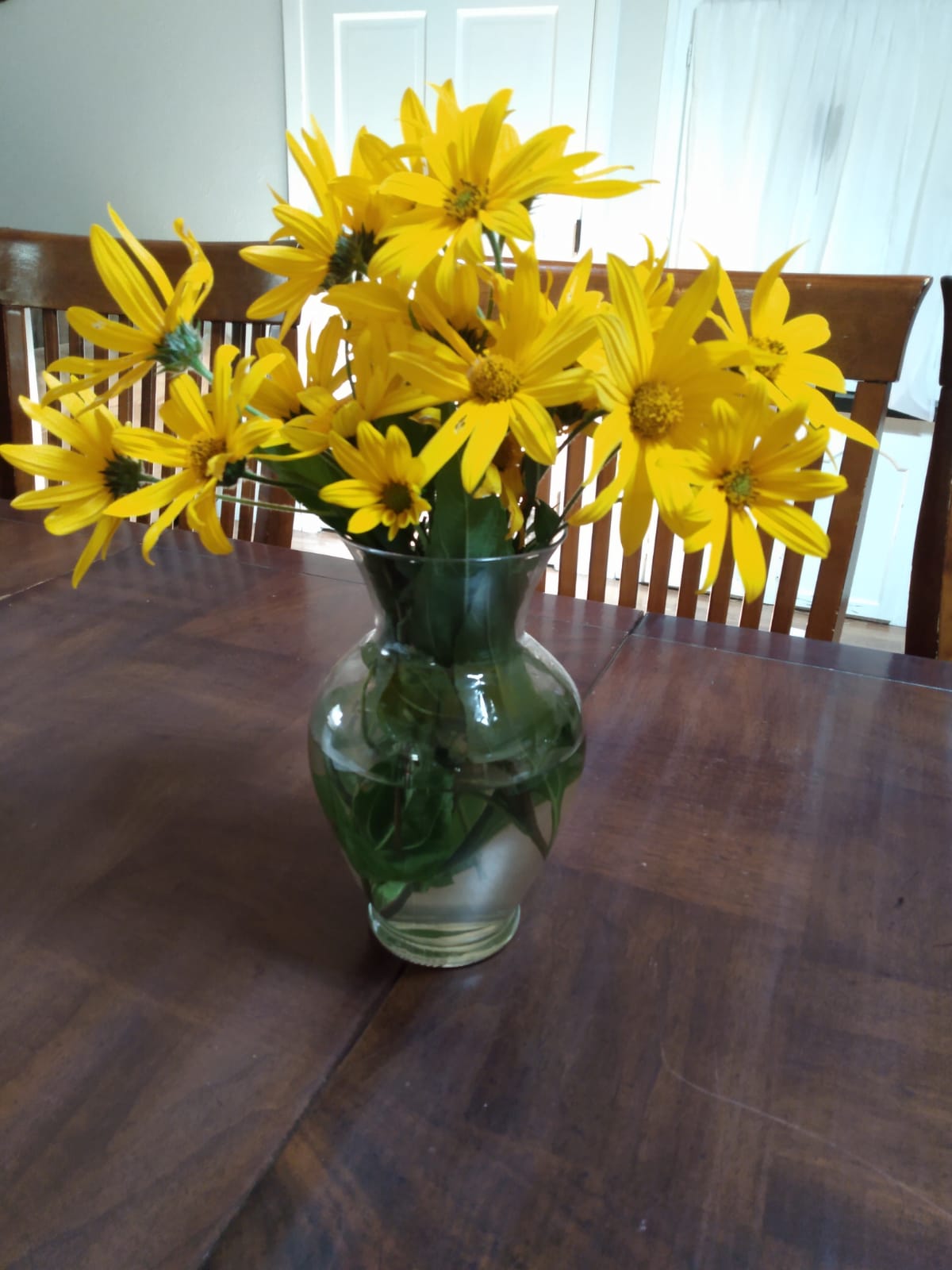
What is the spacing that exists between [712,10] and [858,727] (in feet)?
6.73

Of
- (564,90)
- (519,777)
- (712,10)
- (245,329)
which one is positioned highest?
(712,10)

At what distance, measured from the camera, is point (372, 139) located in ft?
1.05

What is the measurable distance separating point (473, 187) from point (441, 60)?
237 centimetres

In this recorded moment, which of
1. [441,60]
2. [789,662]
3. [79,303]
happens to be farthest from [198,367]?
[441,60]

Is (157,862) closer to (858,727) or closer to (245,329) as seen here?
(858,727)


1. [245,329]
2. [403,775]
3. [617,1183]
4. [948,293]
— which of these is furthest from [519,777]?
[245,329]

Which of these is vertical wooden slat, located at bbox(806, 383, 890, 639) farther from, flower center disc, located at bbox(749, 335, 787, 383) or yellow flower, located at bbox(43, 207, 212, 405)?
yellow flower, located at bbox(43, 207, 212, 405)

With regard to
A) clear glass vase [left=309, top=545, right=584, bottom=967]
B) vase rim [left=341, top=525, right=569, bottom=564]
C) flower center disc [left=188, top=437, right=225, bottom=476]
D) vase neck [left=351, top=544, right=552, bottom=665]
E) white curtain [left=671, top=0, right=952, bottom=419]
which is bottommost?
clear glass vase [left=309, top=545, right=584, bottom=967]

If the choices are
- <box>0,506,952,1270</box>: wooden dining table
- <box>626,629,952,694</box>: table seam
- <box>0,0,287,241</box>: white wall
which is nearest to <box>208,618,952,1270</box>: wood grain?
<box>0,506,952,1270</box>: wooden dining table

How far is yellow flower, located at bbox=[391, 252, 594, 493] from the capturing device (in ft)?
0.93

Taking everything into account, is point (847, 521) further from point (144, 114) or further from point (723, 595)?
point (144, 114)

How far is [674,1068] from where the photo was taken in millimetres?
379

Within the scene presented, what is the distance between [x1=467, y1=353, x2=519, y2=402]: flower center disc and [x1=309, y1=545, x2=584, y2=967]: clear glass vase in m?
0.07

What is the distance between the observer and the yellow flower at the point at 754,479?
28 cm
